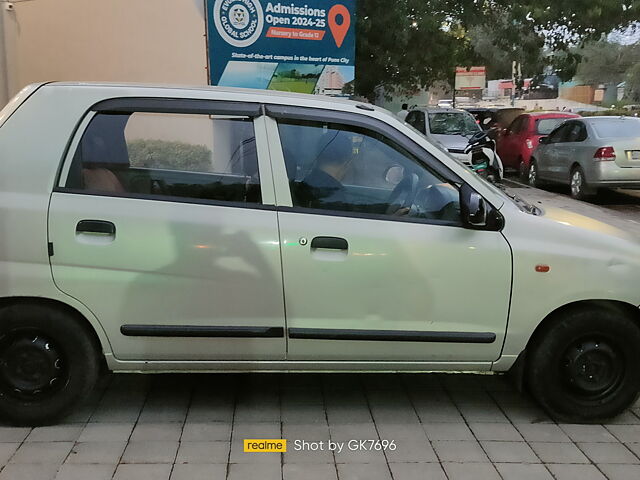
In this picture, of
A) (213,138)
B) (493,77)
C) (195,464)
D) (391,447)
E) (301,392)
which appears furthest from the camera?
(493,77)

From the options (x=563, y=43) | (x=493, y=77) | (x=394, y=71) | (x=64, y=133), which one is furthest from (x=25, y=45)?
(x=493, y=77)

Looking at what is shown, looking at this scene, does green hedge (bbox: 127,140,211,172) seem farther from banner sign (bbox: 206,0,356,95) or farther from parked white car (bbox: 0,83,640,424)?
banner sign (bbox: 206,0,356,95)

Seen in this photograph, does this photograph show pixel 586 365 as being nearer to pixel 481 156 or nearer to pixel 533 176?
pixel 481 156

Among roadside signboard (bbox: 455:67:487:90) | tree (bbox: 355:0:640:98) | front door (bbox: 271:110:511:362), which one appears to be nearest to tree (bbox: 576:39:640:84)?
roadside signboard (bbox: 455:67:487:90)

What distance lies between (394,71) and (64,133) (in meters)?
15.5

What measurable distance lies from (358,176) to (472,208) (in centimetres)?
67

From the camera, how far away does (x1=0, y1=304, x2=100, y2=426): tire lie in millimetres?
3178

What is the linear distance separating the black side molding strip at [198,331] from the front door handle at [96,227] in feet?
1.65

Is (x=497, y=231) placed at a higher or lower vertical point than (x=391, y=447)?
higher

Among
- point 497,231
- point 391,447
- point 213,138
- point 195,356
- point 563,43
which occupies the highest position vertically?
point 563,43

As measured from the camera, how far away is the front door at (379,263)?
3.21 metres

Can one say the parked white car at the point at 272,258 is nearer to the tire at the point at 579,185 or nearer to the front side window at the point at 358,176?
the front side window at the point at 358,176

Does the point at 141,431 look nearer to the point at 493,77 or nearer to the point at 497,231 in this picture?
the point at 497,231

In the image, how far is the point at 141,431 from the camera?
331cm
